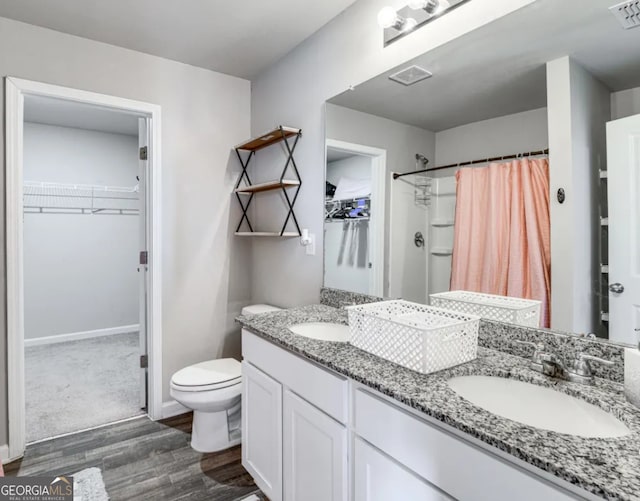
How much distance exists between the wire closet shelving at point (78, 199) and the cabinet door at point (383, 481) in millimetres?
4485

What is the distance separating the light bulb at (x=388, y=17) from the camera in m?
1.63

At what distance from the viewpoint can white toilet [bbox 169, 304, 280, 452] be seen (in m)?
2.08

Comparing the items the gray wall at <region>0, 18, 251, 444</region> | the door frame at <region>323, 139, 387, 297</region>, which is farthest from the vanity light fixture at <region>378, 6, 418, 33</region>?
the gray wall at <region>0, 18, 251, 444</region>

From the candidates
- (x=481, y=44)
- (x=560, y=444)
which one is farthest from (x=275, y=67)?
(x=560, y=444)

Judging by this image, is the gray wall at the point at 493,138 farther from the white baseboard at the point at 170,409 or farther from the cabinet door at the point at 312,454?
the white baseboard at the point at 170,409

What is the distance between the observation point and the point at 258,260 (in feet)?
9.57

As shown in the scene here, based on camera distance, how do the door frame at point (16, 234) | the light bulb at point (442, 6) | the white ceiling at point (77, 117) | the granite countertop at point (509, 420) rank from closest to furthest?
the granite countertop at point (509, 420) → the light bulb at point (442, 6) → the door frame at point (16, 234) → the white ceiling at point (77, 117)

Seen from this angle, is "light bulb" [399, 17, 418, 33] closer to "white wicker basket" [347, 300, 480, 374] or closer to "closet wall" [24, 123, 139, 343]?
"white wicker basket" [347, 300, 480, 374]

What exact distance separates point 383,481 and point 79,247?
179 inches

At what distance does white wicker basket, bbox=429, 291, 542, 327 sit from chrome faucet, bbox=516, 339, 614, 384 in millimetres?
171

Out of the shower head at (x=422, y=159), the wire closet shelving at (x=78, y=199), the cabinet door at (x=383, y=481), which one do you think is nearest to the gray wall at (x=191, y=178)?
the shower head at (x=422, y=159)

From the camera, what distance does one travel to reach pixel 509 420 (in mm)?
851

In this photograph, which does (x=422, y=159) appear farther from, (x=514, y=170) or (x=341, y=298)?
(x=341, y=298)

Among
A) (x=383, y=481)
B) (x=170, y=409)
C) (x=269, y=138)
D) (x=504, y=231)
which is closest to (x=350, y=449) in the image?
(x=383, y=481)
